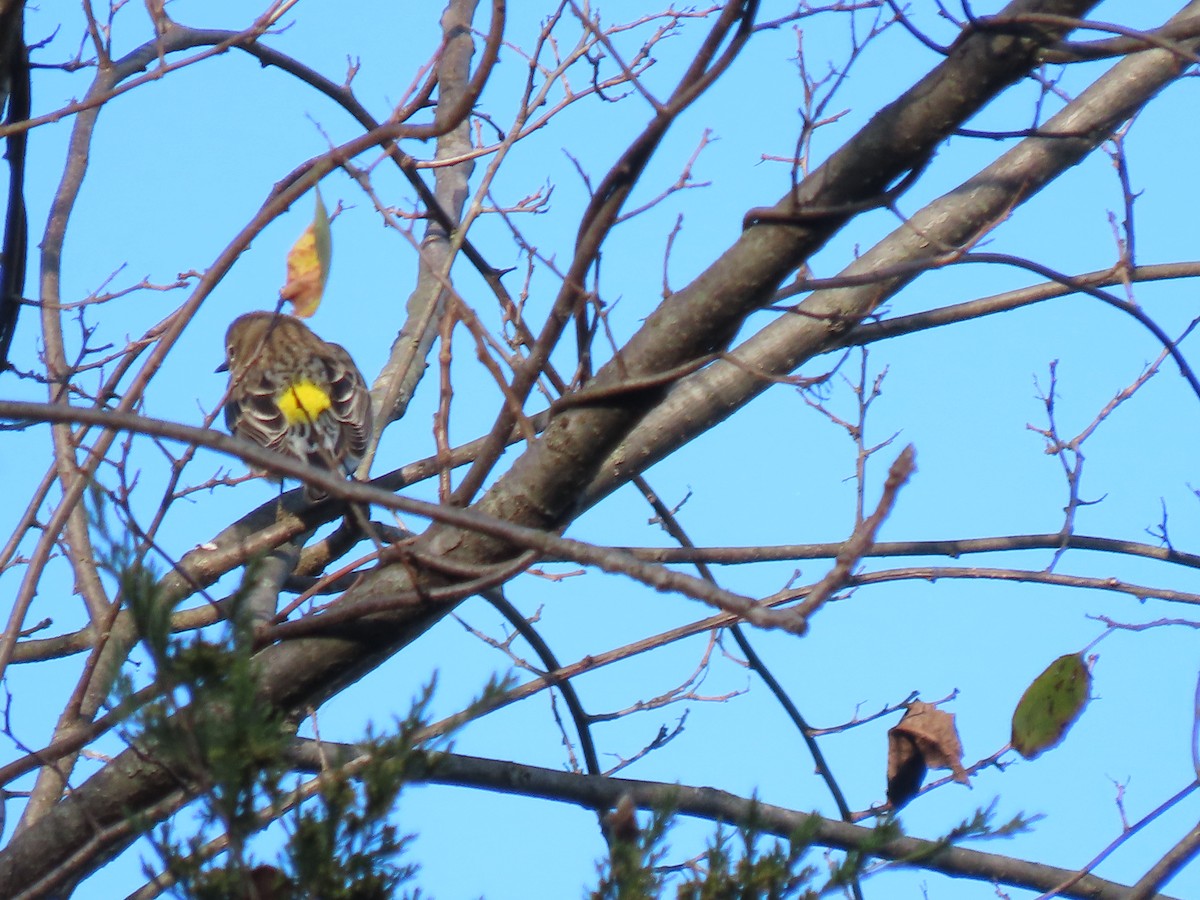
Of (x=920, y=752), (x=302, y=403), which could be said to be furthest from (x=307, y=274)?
(x=302, y=403)

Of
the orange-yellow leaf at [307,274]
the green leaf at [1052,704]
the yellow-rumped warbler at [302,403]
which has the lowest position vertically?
the green leaf at [1052,704]

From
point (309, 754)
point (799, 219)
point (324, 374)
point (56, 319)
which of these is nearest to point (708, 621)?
point (309, 754)

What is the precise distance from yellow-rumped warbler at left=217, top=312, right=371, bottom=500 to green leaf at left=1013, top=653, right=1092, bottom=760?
4098 millimetres

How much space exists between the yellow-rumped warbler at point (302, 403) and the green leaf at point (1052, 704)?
13.4 ft

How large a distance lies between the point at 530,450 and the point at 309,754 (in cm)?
129

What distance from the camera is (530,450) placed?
3.19m

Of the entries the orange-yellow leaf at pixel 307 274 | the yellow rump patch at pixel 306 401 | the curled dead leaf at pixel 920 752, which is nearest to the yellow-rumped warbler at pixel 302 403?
the yellow rump patch at pixel 306 401

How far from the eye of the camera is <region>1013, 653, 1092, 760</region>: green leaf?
3777 millimetres

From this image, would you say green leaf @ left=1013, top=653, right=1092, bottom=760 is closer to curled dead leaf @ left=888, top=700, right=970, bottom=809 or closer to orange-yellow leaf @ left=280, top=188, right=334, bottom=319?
curled dead leaf @ left=888, top=700, right=970, bottom=809

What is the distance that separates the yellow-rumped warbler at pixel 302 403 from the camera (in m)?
7.45

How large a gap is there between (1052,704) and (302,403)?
490cm

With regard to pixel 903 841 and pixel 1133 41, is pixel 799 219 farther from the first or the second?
pixel 903 841

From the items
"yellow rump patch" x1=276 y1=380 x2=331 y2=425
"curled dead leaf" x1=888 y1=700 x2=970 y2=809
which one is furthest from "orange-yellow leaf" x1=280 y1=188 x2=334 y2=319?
"yellow rump patch" x1=276 y1=380 x2=331 y2=425

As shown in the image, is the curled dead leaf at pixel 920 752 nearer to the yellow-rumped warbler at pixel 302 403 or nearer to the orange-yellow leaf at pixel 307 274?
the orange-yellow leaf at pixel 307 274
